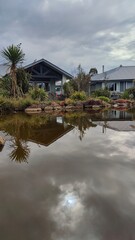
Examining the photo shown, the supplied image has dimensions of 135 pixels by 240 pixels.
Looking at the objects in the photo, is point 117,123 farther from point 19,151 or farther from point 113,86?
point 113,86

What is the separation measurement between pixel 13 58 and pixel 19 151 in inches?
514

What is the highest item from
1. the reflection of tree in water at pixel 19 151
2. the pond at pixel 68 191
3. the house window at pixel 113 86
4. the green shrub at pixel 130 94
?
the house window at pixel 113 86

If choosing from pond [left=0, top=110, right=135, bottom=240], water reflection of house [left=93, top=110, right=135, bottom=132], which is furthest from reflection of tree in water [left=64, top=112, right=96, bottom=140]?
pond [left=0, top=110, right=135, bottom=240]

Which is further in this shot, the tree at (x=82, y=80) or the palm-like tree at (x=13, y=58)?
the tree at (x=82, y=80)

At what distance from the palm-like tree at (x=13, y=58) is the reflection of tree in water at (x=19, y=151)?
469 inches

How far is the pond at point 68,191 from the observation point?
2.24 metres

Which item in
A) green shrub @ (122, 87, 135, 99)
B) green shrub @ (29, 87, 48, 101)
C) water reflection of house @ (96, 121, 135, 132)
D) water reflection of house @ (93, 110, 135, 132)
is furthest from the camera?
green shrub @ (122, 87, 135, 99)

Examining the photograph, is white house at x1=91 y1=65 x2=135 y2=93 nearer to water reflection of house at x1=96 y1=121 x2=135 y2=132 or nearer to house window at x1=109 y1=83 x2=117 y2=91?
house window at x1=109 y1=83 x2=117 y2=91

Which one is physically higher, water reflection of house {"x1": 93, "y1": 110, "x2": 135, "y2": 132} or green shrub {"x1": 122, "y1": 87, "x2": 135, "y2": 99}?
green shrub {"x1": 122, "y1": 87, "x2": 135, "y2": 99}

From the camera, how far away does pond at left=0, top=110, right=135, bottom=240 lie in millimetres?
2242

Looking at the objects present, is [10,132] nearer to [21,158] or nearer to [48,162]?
[21,158]

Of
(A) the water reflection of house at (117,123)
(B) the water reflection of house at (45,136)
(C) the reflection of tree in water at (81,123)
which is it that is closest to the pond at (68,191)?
(B) the water reflection of house at (45,136)

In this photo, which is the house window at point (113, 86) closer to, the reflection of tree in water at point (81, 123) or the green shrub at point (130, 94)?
the green shrub at point (130, 94)

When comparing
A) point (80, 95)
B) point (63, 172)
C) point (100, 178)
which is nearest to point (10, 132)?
point (63, 172)
